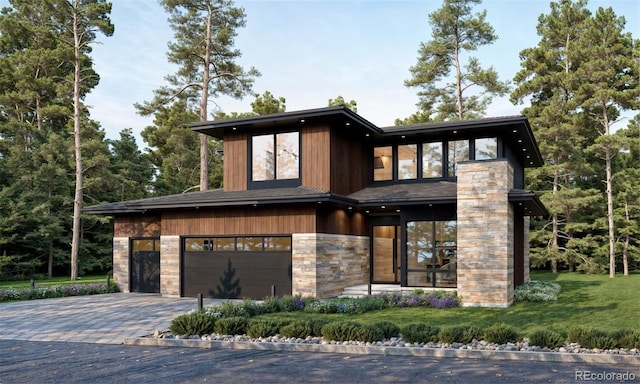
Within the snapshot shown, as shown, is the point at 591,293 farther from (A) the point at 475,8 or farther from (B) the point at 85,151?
(B) the point at 85,151

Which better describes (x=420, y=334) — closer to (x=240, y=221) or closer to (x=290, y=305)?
(x=290, y=305)

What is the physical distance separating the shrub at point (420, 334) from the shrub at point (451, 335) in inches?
5.0

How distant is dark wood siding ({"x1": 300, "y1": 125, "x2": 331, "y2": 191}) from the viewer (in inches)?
690

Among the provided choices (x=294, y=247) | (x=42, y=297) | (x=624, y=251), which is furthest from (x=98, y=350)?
(x=624, y=251)

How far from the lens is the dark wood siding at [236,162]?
19141mm

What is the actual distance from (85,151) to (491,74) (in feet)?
90.7

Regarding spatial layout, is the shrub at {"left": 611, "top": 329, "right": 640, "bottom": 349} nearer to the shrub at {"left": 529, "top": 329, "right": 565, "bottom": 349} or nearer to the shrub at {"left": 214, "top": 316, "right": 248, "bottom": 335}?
the shrub at {"left": 529, "top": 329, "right": 565, "bottom": 349}

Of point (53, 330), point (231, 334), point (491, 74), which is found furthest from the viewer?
point (491, 74)

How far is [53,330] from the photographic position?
460 inches

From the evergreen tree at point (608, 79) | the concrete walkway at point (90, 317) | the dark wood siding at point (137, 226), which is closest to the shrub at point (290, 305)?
the concrete walkway at point (90, 317)

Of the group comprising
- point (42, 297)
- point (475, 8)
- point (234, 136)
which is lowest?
point (42, 297)

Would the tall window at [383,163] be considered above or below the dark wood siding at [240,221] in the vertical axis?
above

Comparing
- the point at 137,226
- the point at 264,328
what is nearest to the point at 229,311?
the point at 264,328

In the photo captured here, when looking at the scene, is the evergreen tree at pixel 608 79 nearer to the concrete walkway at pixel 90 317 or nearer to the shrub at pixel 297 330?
the concrete walkway at pixel 90 317
